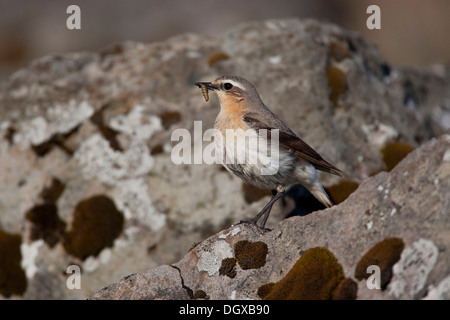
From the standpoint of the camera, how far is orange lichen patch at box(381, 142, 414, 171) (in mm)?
14133

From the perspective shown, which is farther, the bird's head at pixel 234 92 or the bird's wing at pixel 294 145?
the bird's head at pixel 234 92

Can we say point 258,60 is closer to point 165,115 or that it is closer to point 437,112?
point 165,115

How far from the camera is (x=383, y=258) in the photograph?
7348 mm

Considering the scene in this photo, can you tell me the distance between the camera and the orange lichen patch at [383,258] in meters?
7.20

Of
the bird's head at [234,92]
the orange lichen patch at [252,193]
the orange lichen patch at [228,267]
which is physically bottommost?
the orange lichen patch at [252,193]

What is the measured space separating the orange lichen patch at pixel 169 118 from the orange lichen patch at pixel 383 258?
845 centimetres

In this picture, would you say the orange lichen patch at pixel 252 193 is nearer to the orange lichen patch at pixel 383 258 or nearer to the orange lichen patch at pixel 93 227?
the orange lichen patch at pixel 93 227

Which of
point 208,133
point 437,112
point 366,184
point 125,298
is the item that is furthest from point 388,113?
point 125,298

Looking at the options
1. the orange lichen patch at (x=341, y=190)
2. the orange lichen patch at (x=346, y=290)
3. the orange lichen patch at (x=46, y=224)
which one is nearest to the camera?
the orange lichen patch at (x=346, y=290)

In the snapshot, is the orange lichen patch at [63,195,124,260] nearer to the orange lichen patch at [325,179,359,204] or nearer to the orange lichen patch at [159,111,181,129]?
the orange lichen patch at [159,111,181,129]

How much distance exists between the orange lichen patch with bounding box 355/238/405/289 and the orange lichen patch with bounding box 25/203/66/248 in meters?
8.51

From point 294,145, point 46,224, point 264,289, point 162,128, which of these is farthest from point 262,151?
point 46,224

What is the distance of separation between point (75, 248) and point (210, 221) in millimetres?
3427

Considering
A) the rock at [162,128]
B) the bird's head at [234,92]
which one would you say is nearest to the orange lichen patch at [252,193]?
the rock at [162,128]
